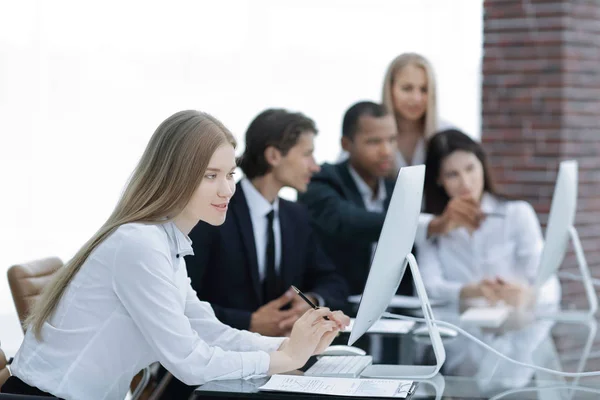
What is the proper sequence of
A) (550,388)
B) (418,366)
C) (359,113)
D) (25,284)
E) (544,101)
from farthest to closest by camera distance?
(544,101) → (359,113) → (25,284) → (418,366) → (550,388)

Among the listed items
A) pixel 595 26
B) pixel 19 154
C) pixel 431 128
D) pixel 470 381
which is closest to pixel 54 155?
pixel 19 154

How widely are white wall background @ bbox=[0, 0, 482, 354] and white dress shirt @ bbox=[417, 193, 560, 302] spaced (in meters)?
1.67

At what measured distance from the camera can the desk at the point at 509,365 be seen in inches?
88.3

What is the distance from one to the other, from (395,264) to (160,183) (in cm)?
66

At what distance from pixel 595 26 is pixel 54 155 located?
3.47 metres

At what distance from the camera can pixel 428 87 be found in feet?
14.5

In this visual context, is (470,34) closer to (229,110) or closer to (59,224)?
(229,110)

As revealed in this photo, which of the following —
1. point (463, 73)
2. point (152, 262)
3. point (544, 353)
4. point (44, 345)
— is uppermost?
point (463, 73)

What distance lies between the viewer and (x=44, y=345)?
2217 mm

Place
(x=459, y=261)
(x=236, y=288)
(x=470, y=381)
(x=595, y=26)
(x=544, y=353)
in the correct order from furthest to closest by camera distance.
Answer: (x=595, y=26) → (x=459, y=261) → (x=236, y=288) → (x=544, y=353) → (x=470, y=381)

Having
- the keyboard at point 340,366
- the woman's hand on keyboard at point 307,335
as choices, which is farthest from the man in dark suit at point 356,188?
the woman's hand on keyboard at point 307,335

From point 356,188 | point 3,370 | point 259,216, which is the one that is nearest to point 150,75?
point 356,188

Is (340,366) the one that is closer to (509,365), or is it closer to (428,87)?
(509,365)

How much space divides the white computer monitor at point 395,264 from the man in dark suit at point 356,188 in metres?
1.51
